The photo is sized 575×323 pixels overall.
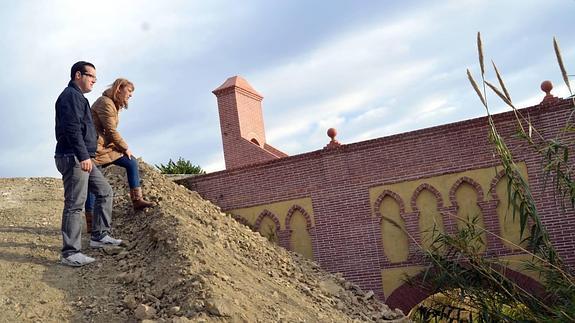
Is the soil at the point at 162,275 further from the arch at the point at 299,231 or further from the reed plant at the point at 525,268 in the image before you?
the arch at the point at 299,231

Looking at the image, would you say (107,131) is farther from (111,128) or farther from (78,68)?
(78,68)

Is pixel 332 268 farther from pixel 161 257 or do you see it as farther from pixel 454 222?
pixel 161 257

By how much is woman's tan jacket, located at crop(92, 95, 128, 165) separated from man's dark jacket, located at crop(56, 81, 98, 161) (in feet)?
2.05

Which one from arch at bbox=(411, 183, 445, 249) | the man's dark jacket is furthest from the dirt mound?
arch at bbox=(411, 183, 445, 249)

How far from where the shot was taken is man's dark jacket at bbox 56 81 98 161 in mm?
5648

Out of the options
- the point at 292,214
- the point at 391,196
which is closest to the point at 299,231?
the point at 292,214

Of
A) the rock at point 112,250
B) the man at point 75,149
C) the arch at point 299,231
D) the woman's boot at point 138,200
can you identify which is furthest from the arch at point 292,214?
the man at point 75,149

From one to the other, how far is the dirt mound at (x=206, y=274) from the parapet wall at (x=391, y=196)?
1.00 meters

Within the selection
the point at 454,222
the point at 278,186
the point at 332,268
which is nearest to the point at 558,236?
the point at 454,222

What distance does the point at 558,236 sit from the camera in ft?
28.6

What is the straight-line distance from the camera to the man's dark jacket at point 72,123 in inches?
222

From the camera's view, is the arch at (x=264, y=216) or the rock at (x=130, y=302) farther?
the arch at (x=264, y=216)

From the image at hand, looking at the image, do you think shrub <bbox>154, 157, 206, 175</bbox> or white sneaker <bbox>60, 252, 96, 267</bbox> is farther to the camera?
shrub <bbox>154, 157, 206, 175</bbox>

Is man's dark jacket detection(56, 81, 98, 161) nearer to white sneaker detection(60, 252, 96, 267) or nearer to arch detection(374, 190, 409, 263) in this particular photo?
white sneaker detection(60, 252, 96, 267)
